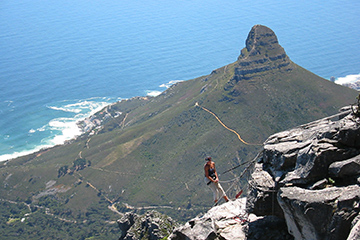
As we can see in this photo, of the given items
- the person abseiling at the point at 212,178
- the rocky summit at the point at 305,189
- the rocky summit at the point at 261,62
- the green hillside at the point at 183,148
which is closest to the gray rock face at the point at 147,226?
the person abseiling at the point at 212,178

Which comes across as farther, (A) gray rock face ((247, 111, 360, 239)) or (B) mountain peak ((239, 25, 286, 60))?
(B) mountain peak ((239, 25, 286, 60))

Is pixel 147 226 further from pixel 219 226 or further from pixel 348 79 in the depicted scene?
pixel 348 79

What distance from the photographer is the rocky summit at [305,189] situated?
12.0 metres

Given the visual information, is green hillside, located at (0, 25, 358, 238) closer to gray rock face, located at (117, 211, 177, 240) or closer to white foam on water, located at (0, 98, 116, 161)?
white foam on water, located at (0, 98, 116, 161)

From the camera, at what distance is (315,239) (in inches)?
486

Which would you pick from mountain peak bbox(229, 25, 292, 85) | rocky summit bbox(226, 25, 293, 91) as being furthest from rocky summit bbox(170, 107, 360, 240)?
mountain peak bbox(229, 25, 292, 85)

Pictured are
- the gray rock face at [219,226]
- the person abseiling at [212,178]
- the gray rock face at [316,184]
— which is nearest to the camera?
the gray rock face at [316,184]

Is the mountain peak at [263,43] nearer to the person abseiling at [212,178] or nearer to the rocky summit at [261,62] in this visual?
the rocky summit at [261,62]

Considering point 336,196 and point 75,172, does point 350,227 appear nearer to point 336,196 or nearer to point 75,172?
→ point 336,196

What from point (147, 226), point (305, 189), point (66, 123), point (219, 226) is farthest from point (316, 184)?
point (66, 123)

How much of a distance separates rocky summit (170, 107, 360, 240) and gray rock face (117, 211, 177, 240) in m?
26.2

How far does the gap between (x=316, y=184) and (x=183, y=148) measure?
305ft

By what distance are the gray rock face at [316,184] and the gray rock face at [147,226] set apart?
27.7 m

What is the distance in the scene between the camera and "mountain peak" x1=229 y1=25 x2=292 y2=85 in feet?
395
